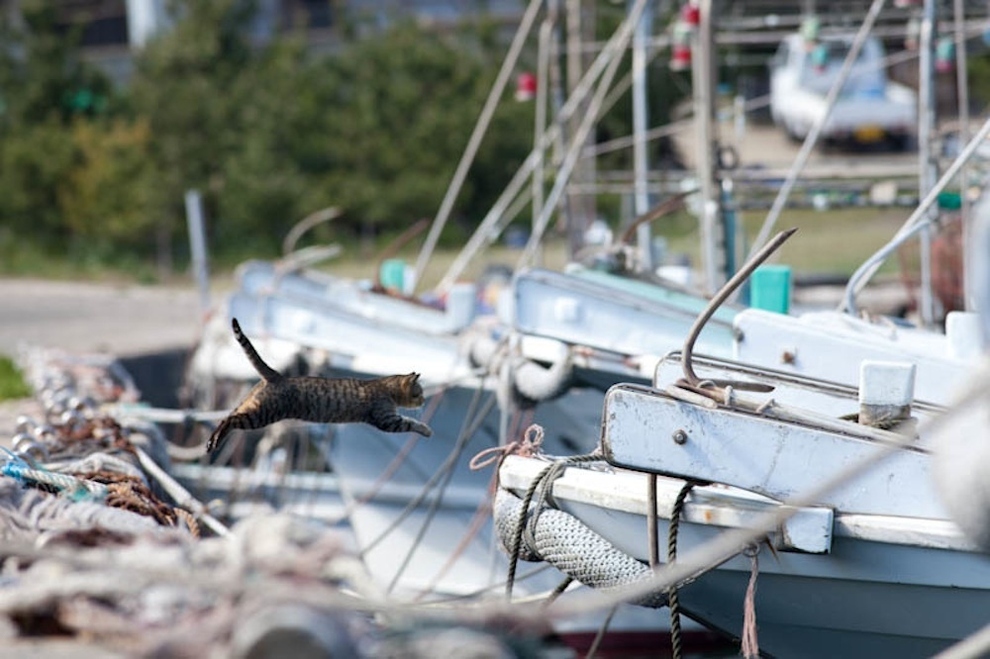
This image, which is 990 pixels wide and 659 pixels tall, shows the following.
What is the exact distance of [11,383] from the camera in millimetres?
9773

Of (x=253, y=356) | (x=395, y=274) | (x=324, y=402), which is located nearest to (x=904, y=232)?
(x=324, y=402)

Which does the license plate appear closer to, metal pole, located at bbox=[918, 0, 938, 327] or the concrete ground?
the concrete ground

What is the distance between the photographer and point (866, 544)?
4086 mm

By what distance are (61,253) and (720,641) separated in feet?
47.6

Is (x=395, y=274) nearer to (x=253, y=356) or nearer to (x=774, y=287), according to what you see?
(x=774, y=287)

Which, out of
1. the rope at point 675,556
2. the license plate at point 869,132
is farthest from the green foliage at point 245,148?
the rope at point 675,556

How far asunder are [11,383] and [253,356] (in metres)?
6.28

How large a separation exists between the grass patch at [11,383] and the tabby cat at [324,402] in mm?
5680

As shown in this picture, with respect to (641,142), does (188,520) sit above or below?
below

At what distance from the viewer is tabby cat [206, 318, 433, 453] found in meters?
4.17

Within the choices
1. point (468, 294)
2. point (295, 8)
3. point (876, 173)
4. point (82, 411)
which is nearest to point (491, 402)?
point (468, 294)

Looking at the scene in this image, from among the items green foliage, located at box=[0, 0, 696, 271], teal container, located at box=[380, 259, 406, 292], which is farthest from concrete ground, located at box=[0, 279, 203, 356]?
teal container, located at box=[380, 259, 406, 292]

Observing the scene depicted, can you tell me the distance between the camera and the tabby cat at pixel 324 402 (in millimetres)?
4168

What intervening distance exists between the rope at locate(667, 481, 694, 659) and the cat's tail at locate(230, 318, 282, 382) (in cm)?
118
